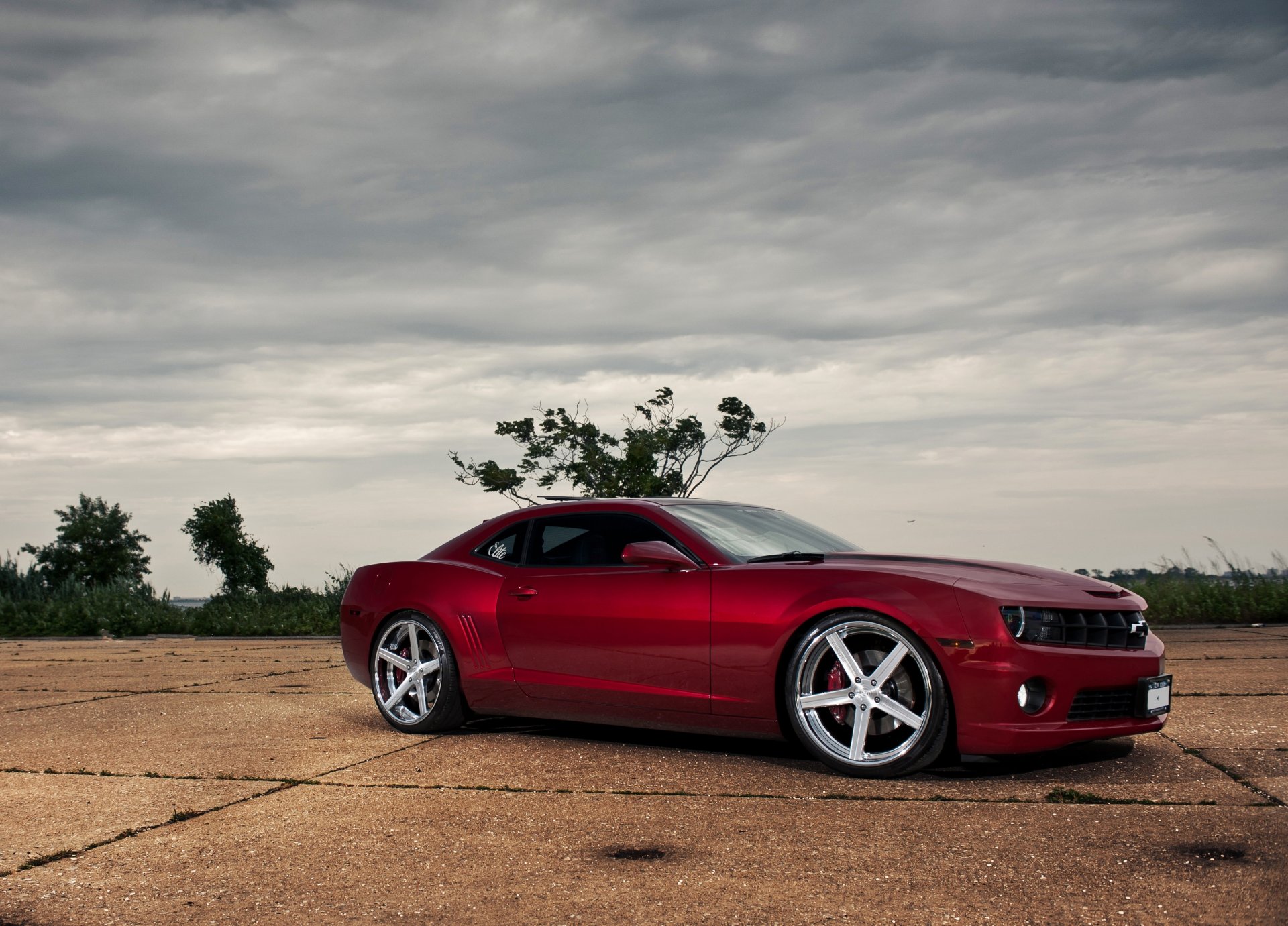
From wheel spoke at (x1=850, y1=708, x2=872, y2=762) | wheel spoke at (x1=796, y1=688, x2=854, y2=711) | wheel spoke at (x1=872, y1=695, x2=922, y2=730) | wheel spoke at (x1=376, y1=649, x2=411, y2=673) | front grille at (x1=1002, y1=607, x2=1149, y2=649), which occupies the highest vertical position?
front grille at (x1=1002, y1=607, x2=1149, y2=649)

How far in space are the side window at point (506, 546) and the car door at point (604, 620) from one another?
0.25 ft

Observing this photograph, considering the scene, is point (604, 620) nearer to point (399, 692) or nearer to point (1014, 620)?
point (399, 692)

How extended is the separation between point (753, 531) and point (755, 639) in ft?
3.45

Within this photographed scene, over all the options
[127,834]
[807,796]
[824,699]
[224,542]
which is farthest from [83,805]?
[224,542]

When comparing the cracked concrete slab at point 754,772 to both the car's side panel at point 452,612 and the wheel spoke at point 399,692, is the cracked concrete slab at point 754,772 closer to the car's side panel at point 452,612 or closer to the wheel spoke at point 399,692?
the car's side panel at point 452,612

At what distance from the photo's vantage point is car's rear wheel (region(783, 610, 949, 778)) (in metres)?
5.14

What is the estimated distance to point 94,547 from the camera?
84.2 m

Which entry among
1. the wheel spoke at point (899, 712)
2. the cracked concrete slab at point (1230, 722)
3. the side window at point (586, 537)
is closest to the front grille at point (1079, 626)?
the wheel spoke at point (899, 712)

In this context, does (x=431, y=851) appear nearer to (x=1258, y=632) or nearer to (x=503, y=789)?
(x=503, y=789)

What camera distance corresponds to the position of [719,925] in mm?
3246

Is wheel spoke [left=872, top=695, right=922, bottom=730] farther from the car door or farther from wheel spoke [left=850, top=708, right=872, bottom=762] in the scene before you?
the car door

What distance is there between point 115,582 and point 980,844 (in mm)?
23512

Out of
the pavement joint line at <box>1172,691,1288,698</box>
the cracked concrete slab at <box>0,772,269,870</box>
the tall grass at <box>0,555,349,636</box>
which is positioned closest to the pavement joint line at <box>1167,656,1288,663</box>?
the pavement joint line at <box>1172,691,1288,698</box>

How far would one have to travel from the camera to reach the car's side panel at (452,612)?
652cm
